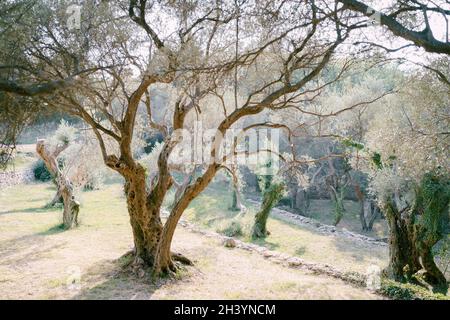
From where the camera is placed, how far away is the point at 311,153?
82.0 feet

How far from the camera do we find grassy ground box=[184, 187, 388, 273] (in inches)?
474

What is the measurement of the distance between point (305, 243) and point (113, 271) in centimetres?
869

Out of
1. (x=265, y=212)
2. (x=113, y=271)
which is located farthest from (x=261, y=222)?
(x=113, y=271)

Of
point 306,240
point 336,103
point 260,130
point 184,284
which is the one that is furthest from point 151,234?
point 336,103

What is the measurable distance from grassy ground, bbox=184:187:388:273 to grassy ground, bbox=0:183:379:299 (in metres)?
3.13

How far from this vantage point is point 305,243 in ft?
46.2

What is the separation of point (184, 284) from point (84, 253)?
11.7ft

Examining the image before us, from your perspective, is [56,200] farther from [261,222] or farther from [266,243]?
[266,243]

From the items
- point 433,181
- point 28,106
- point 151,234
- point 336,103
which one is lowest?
point 151,234

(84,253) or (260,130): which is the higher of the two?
(260,130)

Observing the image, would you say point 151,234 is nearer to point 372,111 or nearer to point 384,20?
point 384,20

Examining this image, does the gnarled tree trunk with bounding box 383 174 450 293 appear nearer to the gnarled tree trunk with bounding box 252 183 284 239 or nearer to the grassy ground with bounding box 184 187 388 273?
the grassy ground with bounding box 184 187 388 273

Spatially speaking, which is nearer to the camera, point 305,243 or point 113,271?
point 113,271

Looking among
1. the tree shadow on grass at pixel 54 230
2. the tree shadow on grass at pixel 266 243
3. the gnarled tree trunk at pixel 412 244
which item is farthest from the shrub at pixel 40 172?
the gnarled tree trunk at pixel 412 244
